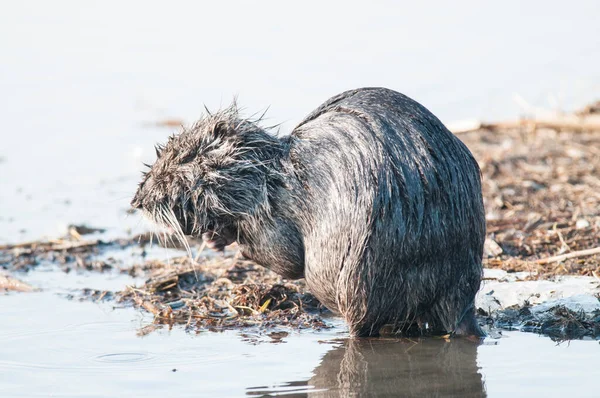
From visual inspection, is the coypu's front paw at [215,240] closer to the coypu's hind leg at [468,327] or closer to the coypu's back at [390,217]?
the coypu's back at [390,217]

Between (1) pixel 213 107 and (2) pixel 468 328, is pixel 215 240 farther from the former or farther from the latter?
(1) pixel 213 107

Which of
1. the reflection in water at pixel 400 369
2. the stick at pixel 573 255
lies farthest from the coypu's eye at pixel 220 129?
the stick at pixel 573 255

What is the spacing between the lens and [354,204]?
4.23 meters

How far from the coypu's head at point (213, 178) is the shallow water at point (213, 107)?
1.61 feet

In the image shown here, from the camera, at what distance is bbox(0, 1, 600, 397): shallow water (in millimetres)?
3955

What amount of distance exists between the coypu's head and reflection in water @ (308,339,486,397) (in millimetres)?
824

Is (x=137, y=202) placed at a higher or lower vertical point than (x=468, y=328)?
higher

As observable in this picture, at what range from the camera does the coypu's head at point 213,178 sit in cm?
458

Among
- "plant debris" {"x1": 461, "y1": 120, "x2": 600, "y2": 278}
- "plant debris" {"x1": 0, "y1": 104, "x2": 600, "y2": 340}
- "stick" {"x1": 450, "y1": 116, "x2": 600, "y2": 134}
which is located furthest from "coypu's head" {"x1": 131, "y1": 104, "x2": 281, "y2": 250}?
"stick" {"x1": 450, "y1": 116, "x2": 600, "y2": 134}

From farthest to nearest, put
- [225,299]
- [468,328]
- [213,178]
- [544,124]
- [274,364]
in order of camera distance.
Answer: [544,124]
[225,299]
[213,178]
[468,328]
[274,364]

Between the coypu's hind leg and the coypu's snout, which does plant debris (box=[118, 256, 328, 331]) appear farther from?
the coypu's hind leg

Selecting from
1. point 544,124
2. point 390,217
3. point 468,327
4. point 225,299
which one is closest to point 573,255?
point 468,327

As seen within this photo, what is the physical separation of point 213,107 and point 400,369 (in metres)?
6.43

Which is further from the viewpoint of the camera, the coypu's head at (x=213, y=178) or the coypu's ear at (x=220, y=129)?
the coypu's ear at (x=220, y=129)
